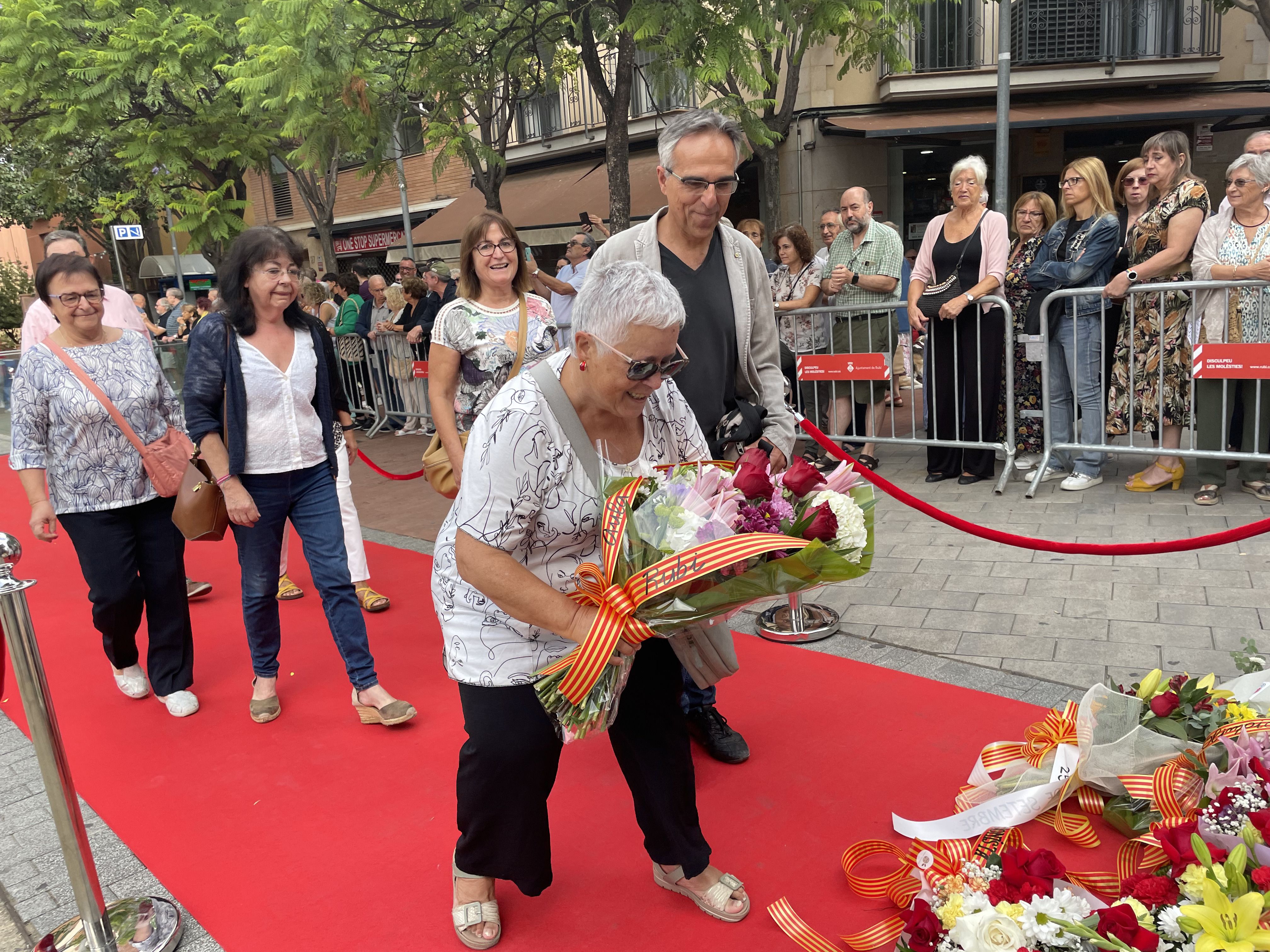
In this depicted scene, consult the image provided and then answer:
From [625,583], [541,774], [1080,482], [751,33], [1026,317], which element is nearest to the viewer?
[625,583]

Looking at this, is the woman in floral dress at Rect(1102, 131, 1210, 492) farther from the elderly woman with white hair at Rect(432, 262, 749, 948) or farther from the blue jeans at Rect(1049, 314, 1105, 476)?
the elderly woman with white hair at Rect(432, 262, 749, 948)

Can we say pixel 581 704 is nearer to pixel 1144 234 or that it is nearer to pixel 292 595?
pixel 292 595

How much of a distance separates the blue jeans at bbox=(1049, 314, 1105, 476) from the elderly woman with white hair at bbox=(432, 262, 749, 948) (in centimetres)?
480

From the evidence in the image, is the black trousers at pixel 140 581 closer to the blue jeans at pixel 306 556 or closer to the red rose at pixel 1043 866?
the blue jeans at pixel 306 556

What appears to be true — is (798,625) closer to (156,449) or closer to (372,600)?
(372,600)

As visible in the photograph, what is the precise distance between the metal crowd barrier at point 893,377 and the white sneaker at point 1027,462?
19cm

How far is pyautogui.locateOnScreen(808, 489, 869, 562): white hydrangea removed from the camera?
2186 mm

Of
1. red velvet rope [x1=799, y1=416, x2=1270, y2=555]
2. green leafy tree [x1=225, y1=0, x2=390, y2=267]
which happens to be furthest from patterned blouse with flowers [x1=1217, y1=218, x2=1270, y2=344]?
green leafy tree [x1=225, y1=0, x2=390, y2=267]

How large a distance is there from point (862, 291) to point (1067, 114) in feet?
34.6

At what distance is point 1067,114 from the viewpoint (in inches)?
618

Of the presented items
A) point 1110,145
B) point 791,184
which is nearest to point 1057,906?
point 791,184

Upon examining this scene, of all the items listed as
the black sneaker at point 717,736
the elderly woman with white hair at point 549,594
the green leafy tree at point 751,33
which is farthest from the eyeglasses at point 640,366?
the green leafy tree at point 751,33

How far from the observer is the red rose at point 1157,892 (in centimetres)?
201

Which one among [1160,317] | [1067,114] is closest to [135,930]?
[1160,317]
